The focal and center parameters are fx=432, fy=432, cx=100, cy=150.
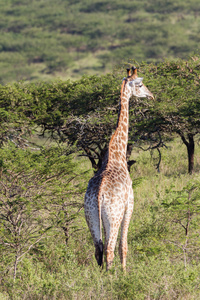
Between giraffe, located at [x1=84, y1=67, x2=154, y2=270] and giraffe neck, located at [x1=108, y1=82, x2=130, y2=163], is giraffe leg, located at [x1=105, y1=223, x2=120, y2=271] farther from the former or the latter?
giraffe neck, located at [x1=108, y1=82, x2=130, y2=163]

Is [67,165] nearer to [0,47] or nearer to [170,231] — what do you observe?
[170,231]

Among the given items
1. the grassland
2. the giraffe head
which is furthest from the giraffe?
the grassland

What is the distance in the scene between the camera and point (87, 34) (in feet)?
353

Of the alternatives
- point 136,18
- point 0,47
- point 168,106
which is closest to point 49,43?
point 0,47

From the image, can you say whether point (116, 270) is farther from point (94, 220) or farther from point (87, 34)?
point (87, 34)

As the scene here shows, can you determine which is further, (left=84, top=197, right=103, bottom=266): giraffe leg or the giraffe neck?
the giraffe neck

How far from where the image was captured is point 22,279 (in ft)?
20.4

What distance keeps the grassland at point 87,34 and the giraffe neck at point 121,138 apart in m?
→ 61.1

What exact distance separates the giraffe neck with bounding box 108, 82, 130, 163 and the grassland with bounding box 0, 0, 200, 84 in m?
61.1

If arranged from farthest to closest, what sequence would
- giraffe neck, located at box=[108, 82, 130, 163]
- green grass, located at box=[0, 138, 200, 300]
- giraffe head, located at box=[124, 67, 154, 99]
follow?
giraffe head, located at box=[124, 67, 154, 99]
giraffe neck, located at box=[108, 82, 130, 163]
green grass, located at box=[0, 138, 200, 300]

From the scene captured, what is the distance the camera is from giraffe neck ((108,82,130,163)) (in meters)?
5.99

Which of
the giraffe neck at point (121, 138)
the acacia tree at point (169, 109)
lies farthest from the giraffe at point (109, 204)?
the acacia tree at point (169, 109)

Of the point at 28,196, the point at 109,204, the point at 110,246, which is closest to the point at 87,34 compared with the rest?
the point at 28,196

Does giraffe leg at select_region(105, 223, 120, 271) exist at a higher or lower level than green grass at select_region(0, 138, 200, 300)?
higher
